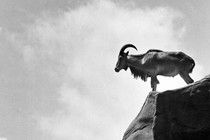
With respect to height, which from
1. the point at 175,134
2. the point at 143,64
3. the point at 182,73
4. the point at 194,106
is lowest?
the point at 175,134

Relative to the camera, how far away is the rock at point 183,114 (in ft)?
35.5

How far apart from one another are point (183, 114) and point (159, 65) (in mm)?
2802

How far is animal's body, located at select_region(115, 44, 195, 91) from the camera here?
12844mm

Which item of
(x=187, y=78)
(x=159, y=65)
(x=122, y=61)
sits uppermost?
(x=122, y=61)

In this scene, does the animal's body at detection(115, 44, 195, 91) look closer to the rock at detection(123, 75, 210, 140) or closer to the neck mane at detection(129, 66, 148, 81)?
the neck mane at detection(129, 66, 148, 81)

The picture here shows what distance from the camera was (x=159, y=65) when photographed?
13250mm

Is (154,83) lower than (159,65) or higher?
lower

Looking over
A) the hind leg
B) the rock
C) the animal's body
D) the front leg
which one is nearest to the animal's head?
the animal's body

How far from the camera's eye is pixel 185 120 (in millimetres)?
10914

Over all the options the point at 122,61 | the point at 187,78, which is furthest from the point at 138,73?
the point at 187,78

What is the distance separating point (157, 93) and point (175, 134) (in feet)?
4.95

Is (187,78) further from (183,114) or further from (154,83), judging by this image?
(183,114)

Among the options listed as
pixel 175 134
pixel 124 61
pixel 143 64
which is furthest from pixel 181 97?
pixel 124 61

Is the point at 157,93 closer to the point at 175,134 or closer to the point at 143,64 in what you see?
the point at 175,134
